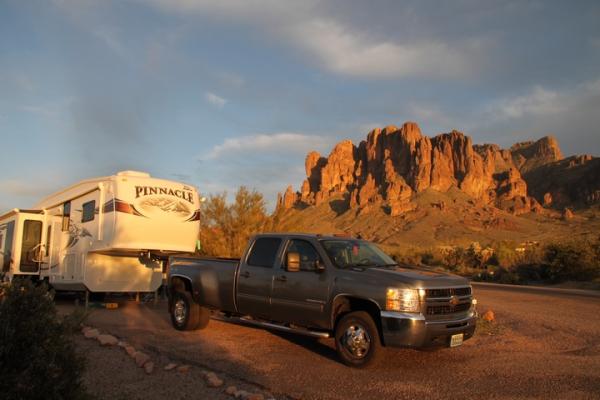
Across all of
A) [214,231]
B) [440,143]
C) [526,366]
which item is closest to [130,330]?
[526,366]

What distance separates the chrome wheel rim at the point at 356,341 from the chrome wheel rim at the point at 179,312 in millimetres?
3839

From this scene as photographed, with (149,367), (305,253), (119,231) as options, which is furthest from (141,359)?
(119,231)

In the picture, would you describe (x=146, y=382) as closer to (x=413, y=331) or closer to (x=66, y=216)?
(x=413, y=331)

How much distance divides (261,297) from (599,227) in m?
78.1

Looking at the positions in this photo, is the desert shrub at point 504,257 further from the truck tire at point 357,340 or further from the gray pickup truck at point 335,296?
the truck tire at point 357,340

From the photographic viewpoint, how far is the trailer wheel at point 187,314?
10.0 meters

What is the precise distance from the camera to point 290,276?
8.48 m

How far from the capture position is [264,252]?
9.18 m

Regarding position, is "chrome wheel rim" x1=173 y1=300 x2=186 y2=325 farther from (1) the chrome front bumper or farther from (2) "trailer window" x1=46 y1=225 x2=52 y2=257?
(2) "trailer window" x1=46 y1=225 x2=52 y2=257

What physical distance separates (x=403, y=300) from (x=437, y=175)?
11244cm

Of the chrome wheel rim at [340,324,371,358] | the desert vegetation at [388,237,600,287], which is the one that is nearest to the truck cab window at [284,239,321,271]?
the chrome wheel rim at [340,324,371,358]

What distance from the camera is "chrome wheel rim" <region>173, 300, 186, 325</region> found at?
10212 millimetres

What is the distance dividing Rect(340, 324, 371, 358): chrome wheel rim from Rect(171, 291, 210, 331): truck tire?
3521mm

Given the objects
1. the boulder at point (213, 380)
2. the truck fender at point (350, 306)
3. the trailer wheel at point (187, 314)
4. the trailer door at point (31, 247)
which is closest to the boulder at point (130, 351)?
the boulder at point (213, 380)
